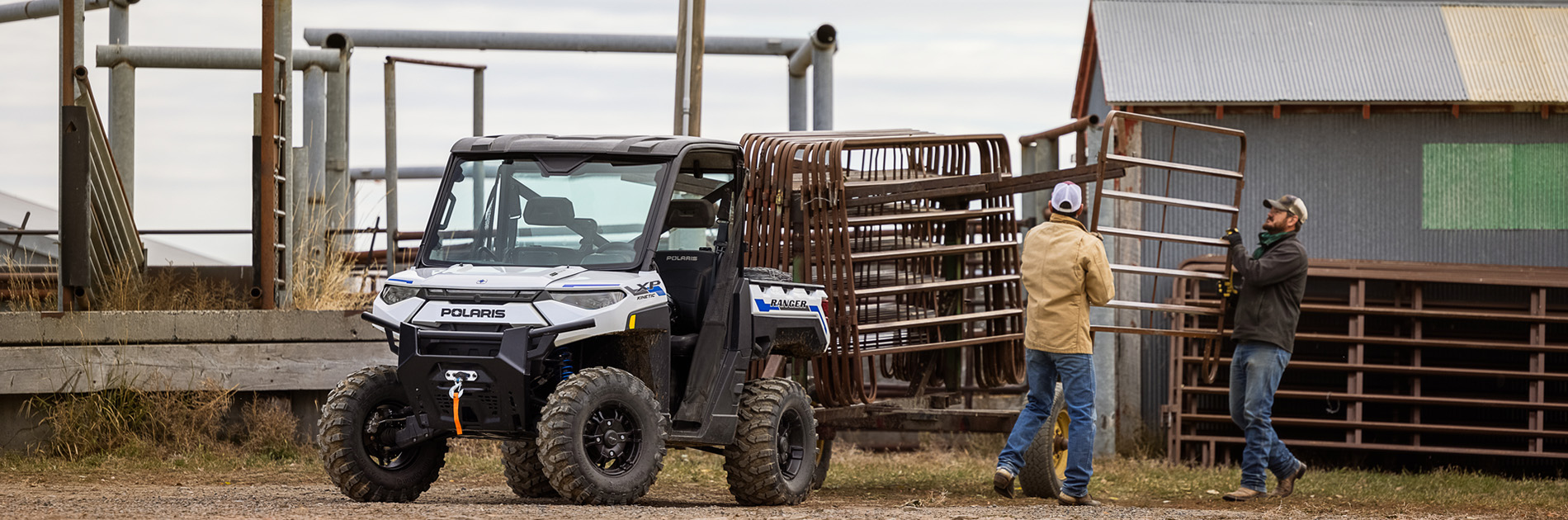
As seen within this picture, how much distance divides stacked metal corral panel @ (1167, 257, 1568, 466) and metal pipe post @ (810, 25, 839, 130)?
3901 mm

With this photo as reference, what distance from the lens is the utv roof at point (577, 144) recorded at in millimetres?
8281

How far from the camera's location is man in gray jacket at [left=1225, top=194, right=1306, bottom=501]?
1032 cm

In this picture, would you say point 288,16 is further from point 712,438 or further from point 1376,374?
point 1376,374

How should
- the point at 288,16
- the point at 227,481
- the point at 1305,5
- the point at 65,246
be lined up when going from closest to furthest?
the point at 227,481
the point at 65,246
the point at 288,16
the point at 1305,5

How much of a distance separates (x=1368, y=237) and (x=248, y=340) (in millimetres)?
10766

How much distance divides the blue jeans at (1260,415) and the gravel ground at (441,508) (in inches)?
15.9

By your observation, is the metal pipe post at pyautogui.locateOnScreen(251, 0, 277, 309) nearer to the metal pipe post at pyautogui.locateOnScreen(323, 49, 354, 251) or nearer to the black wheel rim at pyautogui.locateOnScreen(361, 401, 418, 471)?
the metal pipe post at pyautogui.locateOnScreen(323, 49, 354, 251)

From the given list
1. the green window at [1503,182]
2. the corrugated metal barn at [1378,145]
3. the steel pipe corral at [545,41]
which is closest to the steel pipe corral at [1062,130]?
the corrugated metal barn at [1378,145]

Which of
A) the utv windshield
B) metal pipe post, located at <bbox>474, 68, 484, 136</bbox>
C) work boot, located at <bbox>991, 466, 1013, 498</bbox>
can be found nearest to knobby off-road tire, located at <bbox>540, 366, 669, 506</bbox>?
the utv windshield

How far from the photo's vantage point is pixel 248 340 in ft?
38.9

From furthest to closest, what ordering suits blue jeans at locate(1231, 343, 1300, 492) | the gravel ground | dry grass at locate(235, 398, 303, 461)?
1. dry grass at locate(235, 398, 303, 461)
2. blue jeans at locate(1231, 343, 1300, 492)
3. the gravel ground

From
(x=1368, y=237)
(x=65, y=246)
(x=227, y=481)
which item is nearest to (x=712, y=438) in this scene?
(x=227, y=481)

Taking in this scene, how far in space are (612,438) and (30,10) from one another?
11292 millimetres

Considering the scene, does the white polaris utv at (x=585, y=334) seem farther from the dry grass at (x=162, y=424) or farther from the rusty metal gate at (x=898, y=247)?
the dry grass at (x=162, y=424)
